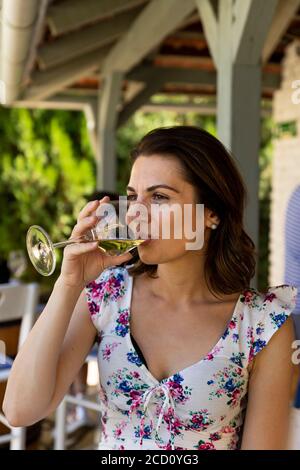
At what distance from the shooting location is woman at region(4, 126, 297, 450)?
4.71 ft

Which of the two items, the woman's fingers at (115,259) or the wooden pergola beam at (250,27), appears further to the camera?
the wooden pergola beam at (250,27)

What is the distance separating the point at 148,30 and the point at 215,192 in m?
2.97

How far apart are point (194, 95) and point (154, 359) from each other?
7.22 metres

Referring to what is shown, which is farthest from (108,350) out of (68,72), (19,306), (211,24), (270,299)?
(68,72)

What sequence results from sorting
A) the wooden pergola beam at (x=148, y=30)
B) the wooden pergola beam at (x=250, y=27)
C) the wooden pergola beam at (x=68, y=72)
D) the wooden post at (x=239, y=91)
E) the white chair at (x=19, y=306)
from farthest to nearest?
the wooden pergola beam at (x=68, y=72) < the wooden pergola beam at (x=148, y=30) < the white chair at (x=19, y=306) < the wooden post at (x=239, y=91) < the wooden pergola beam at (x=250, y=27)

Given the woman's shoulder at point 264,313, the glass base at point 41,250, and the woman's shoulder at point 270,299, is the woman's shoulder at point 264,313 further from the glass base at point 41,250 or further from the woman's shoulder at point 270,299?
the glass base at point 41,250

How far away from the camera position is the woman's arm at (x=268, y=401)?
1.43 m

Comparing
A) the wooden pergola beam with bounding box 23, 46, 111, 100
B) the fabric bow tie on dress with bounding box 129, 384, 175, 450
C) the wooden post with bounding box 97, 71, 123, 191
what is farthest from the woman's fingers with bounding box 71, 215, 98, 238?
the wooden post with bounding box 97, 71, 123, 191

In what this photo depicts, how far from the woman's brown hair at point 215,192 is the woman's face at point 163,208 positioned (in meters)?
0.02

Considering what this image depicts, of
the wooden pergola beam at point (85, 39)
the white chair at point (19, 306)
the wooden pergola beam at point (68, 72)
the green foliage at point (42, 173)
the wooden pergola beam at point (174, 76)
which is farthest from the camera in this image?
the green foliage at point (42, 173)

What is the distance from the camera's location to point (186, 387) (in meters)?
1.45

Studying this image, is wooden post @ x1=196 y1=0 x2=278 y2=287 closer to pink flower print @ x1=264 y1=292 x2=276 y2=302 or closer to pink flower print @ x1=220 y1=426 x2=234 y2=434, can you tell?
pink flower print @ x1=264 y1=292 x2=276 y2=302

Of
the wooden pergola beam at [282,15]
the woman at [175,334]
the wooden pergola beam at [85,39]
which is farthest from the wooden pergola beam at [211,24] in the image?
the wooden pergola beam at [85,39]

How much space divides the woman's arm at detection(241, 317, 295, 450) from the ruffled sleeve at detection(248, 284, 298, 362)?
0.06 feet
